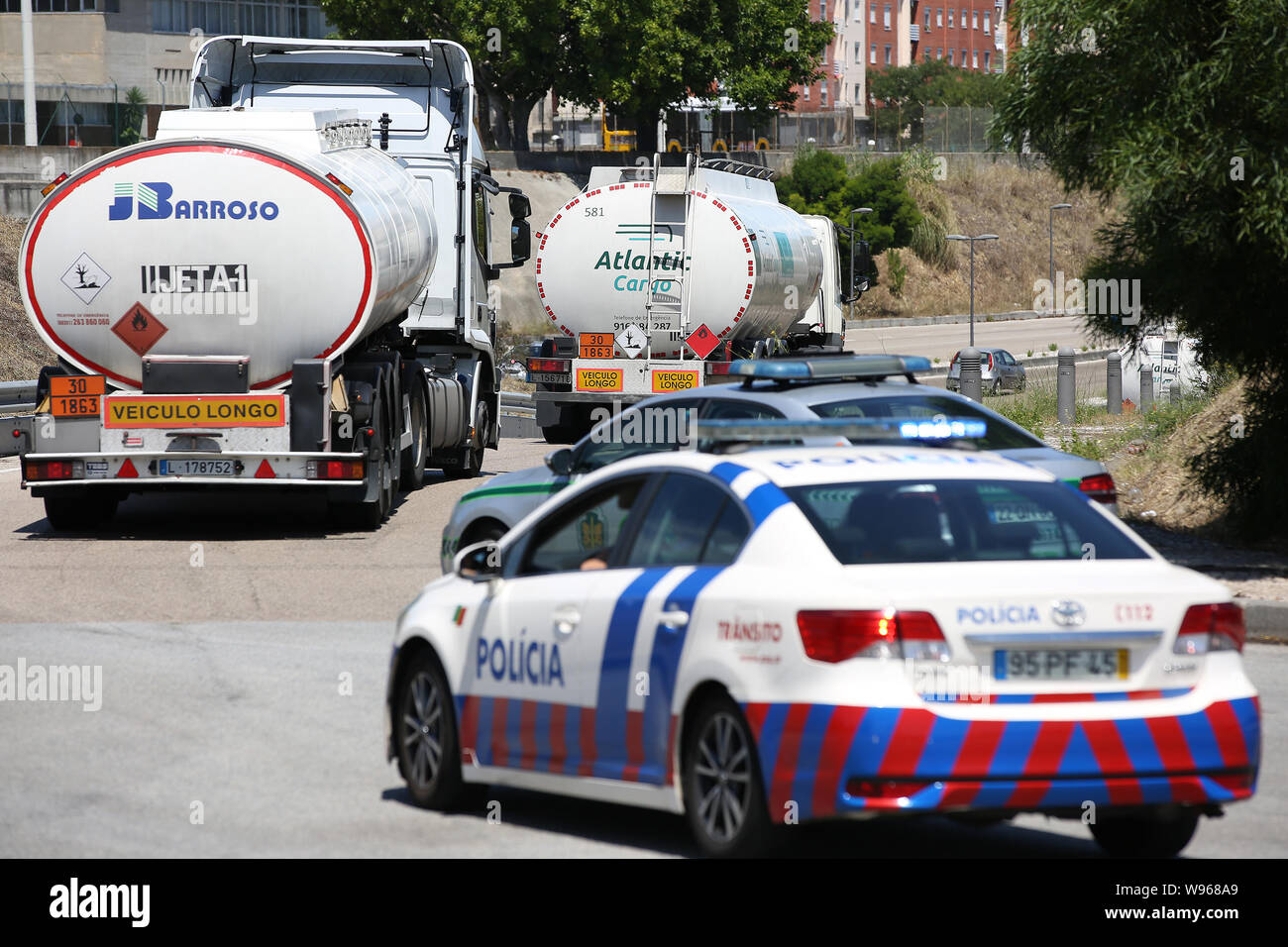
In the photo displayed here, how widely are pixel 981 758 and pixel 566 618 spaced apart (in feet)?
5.87

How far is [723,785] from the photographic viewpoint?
21.2 feet

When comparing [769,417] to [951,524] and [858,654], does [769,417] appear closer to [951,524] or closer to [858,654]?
[951,524]

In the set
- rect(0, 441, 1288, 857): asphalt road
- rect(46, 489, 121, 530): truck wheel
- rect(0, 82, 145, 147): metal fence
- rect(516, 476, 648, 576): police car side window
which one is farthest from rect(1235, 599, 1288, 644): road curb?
rect(0, 82, 145, 147): metal fence

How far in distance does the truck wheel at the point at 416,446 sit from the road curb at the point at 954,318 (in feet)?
198

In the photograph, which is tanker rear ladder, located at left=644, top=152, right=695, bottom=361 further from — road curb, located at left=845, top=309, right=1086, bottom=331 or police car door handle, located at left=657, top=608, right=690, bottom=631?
road curb, located at left=845, top=309, right=1086, bottom=331

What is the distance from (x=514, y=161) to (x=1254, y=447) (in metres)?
68.9

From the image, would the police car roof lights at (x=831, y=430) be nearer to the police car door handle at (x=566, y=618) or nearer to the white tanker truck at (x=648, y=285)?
the police car door handle at (x=566, y=618)

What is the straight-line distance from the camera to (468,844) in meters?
7.19

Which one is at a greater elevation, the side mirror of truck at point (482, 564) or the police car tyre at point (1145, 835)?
the side mirror of truck at point (482, 564)

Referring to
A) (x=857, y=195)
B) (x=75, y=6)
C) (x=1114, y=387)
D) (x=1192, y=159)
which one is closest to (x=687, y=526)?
(x=1192, y=159)

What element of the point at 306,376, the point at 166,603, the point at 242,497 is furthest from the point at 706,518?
the point at 242,497

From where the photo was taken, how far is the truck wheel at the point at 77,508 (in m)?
18.1

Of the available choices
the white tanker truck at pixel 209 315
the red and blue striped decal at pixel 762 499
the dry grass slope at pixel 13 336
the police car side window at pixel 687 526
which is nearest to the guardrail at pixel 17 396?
the white tanker truck at pixel 209 315

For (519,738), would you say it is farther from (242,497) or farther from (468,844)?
(242,497)
